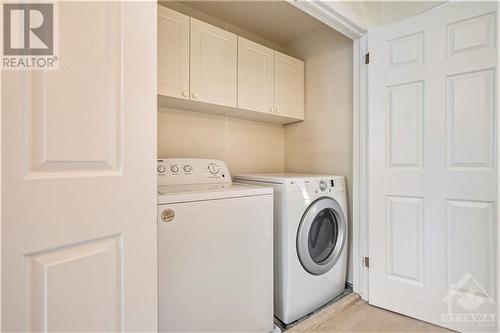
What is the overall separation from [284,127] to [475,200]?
1608mm

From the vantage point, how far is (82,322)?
0.75 meters

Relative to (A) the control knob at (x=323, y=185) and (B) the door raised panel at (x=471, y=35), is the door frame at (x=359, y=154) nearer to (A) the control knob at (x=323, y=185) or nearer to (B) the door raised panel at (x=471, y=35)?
(A) the control knob at (x=323, y=185)

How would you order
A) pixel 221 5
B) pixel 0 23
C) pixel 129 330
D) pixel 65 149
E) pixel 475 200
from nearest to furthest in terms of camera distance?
pixel 0 23
pixel 65 149
pixel 129 330
pixel 475 200
pixel 221 5

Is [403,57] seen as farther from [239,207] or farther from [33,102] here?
[33,102]

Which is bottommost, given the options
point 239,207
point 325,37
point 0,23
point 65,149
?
point 239,207

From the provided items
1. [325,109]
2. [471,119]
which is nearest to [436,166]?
[471,119]

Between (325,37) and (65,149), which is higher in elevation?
(325,37)

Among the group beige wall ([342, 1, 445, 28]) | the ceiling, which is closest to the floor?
beige wall ([342, 1, 445, 28])

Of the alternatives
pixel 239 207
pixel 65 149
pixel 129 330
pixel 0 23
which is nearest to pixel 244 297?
pixel 239 207

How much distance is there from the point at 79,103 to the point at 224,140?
1470mm

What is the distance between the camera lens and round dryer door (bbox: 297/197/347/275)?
1.63m

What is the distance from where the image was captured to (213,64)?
1735 mm

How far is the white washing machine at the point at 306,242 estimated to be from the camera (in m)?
1.56

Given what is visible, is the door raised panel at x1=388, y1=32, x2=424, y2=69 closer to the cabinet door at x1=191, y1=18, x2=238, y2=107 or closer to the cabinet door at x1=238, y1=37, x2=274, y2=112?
the cabinet door at x1=238, y1=37, x2=274, y2=112
